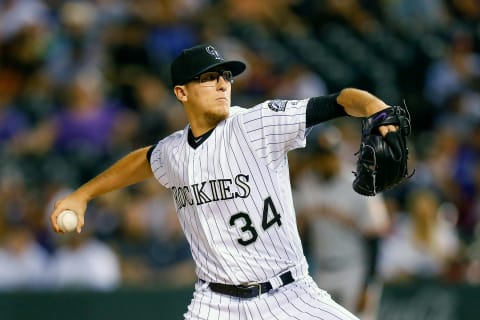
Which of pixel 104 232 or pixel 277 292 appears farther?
pixel 104 232

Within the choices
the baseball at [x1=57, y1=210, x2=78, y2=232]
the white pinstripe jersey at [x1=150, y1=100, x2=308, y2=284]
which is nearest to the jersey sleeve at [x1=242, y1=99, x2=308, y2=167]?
the white pinstripe jersey at [x1=150, y1=100, x2=308, y2=284]

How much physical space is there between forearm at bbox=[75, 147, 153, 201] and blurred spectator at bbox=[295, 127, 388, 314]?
2.48m

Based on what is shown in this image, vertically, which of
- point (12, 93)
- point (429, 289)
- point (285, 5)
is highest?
point (285, 5)

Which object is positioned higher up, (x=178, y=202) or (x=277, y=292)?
(x=178, y=202)

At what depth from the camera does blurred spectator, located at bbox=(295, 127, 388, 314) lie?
7.57 meters

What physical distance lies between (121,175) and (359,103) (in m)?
1.61

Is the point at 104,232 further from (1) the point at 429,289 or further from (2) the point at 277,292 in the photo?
(2) the point at 277,292

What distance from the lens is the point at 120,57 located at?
11.3 metres

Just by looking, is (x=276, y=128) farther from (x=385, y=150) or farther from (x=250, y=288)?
(x=250, y=288)

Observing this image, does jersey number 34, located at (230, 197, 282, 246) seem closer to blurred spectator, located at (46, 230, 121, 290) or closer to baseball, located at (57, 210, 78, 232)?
baseball, located at (57, 210, 78, 232)

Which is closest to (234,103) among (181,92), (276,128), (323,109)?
(181,92)

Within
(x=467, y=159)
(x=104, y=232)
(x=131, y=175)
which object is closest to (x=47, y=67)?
(x=104, y=232)

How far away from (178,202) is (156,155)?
0.32m

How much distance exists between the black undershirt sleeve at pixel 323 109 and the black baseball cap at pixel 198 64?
0.52 meters
